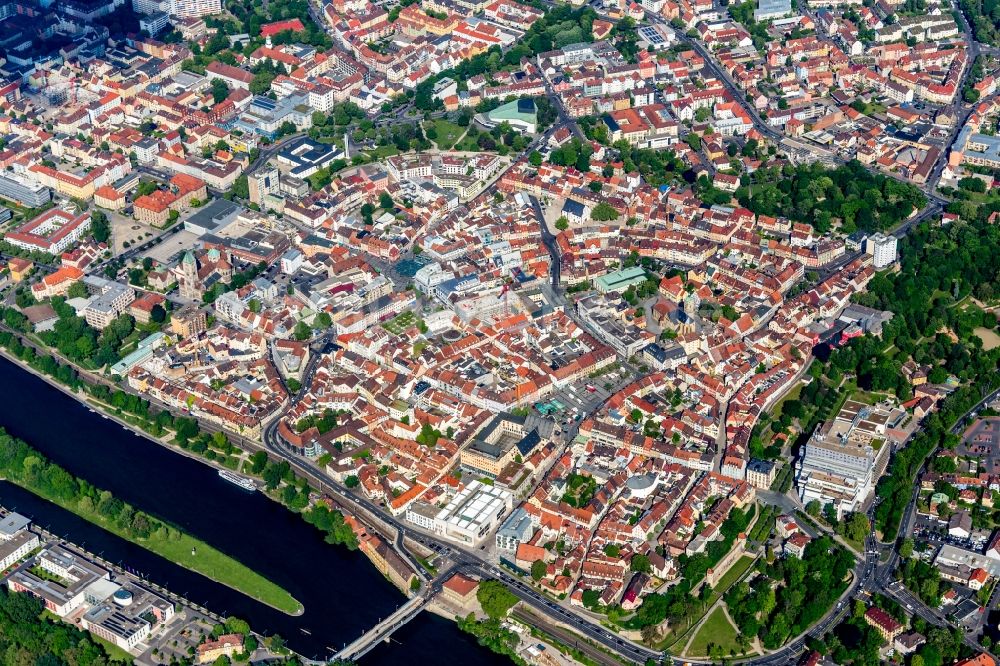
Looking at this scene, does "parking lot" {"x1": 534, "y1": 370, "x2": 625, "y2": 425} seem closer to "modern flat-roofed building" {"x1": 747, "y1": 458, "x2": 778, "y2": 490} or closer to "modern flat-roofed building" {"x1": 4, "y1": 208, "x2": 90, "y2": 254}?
"modern flat-roofed building" {"x1": 747, "y1": 458, "x2": 778, "y2": 490}

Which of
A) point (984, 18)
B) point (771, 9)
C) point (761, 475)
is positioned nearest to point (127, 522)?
→ point (761, 475)

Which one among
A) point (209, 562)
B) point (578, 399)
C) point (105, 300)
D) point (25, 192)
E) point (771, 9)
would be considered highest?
point (105, 300)

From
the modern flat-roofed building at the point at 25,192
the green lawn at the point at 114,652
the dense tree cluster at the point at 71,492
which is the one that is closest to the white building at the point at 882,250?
the dense tree cluster at the point at 71,492

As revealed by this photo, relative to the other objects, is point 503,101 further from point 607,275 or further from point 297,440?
point 297,440

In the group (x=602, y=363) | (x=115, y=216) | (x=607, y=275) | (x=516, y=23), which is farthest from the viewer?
(x=516, y=23)

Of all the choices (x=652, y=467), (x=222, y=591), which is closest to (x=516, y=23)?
(x=652, y=467)

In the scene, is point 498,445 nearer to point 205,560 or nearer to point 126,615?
point 205,560

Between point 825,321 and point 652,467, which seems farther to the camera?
point 825,321

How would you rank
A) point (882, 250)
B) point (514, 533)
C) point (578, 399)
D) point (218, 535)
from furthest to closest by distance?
1. point (882, 250)
2. point (578, 399)
3. point (218, 535)
4. point (514, 533)
